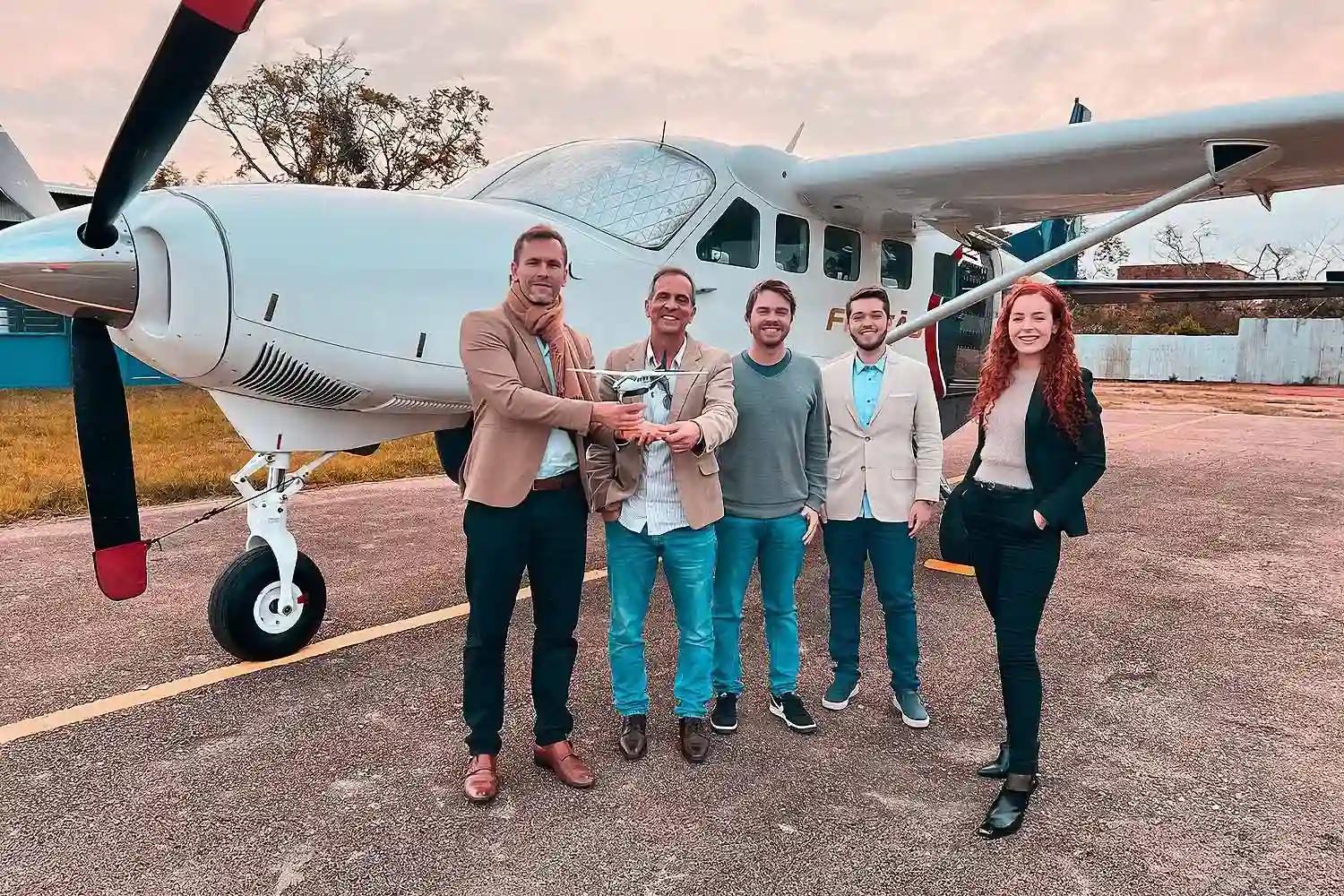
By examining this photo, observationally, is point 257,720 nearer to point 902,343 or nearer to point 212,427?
point 902,343

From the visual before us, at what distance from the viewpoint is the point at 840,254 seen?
6191 mm

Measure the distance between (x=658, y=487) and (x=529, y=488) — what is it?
20.5 inches

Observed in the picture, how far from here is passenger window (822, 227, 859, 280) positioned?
19.8 feet

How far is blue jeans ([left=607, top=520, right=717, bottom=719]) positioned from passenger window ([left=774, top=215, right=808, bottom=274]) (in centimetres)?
312

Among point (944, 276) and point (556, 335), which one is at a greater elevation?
point (944, 276)

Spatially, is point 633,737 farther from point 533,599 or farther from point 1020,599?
point 1020,599

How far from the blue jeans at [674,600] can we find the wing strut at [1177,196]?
2536 mm

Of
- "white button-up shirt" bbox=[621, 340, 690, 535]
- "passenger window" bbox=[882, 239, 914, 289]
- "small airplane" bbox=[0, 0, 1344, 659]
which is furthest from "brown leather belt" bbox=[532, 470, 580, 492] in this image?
"passenger window" bbox=[882, 239, 914, 289]

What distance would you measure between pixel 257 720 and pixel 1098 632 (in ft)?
13.3

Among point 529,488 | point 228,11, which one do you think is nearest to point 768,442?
point 529,488

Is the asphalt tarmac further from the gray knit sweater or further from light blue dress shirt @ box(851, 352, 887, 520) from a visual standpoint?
light blue dress shirt @ box(851, 352, 887, 520)

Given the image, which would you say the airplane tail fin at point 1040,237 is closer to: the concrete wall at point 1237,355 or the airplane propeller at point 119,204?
the airplane propeller at point 119,204

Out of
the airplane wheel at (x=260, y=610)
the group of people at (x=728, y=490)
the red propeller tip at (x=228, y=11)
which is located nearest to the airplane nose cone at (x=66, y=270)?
the red propeller tip at (x=228, y=11)

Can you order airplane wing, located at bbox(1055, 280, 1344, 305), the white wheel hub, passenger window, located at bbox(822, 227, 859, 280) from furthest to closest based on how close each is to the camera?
1. airplane wing, located at bbox(1055, 280, 1344, 305)
2. passenger window, located at bbox(822, 227, 859, 280)
3. the white wheel hub
